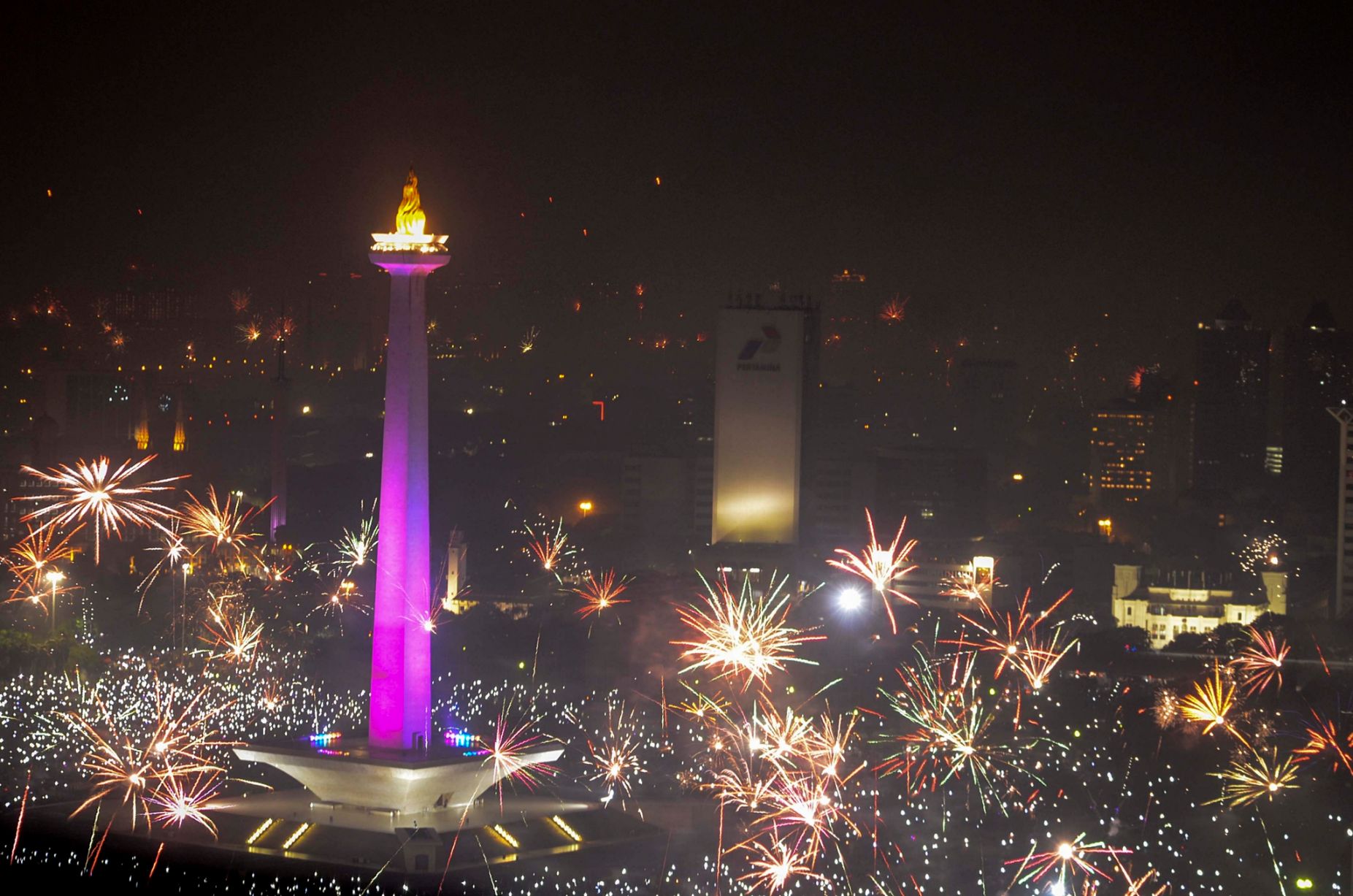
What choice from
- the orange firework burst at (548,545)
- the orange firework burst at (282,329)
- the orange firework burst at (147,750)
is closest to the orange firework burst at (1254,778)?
the orange firework burst at (147,750)

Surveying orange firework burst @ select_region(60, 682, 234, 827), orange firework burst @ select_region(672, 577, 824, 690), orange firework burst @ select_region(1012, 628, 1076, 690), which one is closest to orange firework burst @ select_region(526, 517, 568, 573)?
orange firework burst @ select_region(672, 577, 824, 690)

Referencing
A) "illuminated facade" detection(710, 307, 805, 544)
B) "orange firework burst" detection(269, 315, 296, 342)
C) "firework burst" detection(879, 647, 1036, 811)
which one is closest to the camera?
"firework burst" detection(879, 647, 1036, 811)

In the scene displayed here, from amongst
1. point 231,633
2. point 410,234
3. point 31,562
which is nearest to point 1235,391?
point 231,633

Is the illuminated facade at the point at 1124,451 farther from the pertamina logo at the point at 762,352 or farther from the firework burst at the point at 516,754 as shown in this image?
the firework burst at the point at 516,754

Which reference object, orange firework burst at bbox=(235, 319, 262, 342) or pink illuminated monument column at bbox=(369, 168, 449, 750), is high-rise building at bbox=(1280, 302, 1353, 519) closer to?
orange firework burst at bbox=(235, 319, 262, 342)

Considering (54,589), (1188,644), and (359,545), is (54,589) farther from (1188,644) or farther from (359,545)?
(1188,644)

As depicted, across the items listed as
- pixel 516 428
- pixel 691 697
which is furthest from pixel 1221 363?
pixel 691 697

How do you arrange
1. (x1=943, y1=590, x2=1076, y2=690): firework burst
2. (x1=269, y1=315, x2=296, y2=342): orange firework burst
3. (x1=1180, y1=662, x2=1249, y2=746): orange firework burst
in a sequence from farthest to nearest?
(x1=269, y1=315, x2=296, y2=342): orange firework burst < (x1=943, y1=590, x2=1076, y2=690): firework burst < (x1=1180, y1=662, x2=1249, y2=746): orange firework burst
